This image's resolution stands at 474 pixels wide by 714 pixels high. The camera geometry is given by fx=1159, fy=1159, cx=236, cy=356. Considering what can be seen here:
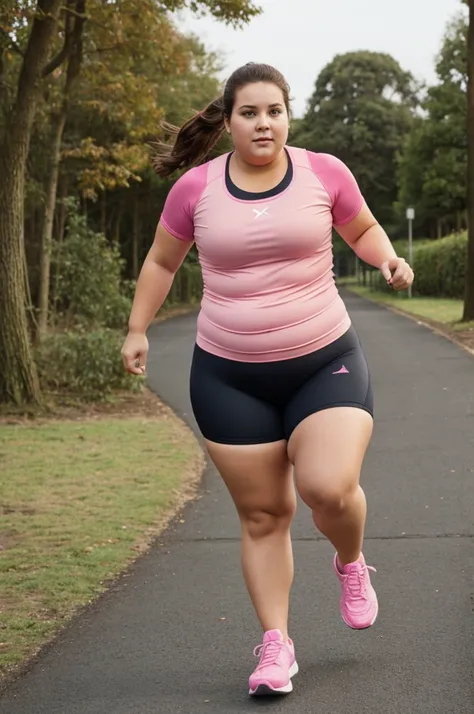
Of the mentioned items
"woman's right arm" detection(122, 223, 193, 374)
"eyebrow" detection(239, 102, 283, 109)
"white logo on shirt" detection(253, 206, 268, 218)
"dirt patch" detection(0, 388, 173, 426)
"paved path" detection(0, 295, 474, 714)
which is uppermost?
"eyebrow" detection(239, 102, 283, 109)

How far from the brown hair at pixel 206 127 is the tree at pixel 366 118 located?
65962 millimetres

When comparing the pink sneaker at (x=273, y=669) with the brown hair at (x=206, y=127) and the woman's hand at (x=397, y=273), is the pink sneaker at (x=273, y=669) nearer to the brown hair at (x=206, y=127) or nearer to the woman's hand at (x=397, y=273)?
the woman's hand at (x=397, y=273)

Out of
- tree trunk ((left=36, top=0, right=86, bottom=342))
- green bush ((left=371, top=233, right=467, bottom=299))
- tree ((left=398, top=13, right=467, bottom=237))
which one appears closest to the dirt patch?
tree trunk ((left=36, top=0, right=86, bottom=342))

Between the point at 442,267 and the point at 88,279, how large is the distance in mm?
22262

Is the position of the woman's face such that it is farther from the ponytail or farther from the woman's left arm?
Result: the woman's left arm

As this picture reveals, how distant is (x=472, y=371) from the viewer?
50.7 feet

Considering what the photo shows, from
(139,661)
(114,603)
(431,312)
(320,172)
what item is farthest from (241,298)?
(431,312)

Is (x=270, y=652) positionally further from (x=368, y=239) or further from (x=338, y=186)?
(x=338, y=186)

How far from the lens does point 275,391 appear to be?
383cm

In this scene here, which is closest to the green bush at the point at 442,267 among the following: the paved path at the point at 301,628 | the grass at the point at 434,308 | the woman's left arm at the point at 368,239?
the grass at the point at 434,308

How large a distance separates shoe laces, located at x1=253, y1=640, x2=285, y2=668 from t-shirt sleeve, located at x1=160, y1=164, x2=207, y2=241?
141 centimetres

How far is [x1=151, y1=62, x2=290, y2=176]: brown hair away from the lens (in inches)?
149

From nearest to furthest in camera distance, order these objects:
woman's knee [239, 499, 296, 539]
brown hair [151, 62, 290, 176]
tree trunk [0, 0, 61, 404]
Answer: brown hair [151, 62, 290, 176]
woman's knee [239, 499, 296, 539]
tree trunk [0, 0, 61, 404]

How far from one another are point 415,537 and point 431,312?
2353cm
